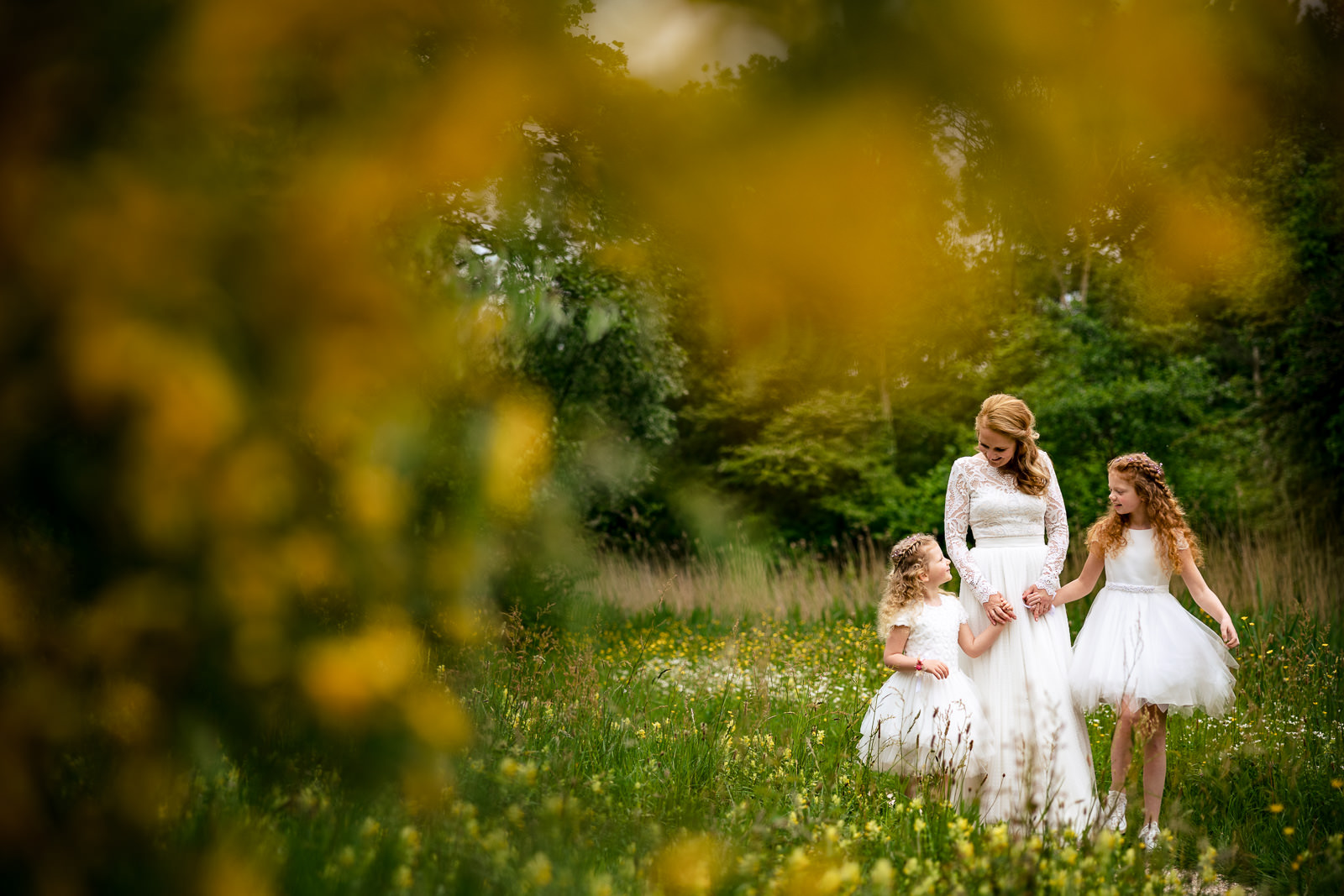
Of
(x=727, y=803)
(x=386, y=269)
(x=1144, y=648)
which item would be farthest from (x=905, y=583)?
(x=386, y=269)

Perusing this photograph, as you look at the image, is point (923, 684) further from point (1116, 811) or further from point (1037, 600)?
point (1116, 811)

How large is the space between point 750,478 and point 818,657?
22.2ft

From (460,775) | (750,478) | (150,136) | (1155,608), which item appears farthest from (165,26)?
(750,478)

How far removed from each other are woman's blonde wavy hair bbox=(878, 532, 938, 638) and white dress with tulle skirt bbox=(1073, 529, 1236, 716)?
62 centimetres

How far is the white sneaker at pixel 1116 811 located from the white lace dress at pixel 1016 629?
0.07 metres

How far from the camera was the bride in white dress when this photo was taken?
3.36 m

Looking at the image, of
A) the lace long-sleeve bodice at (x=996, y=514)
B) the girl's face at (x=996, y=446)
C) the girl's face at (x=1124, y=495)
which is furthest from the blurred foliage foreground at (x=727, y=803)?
the girl's face at (x=996, y=446)

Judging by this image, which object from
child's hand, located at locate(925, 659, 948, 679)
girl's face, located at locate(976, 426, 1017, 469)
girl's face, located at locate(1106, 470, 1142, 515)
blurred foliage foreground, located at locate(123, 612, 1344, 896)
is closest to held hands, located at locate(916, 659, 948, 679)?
child's hand, located at locate(925, 659, 948, 679)

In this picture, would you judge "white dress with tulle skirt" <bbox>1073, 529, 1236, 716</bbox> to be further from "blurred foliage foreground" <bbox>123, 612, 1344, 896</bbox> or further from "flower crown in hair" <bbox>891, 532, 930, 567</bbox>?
"flower crown in hair" <bbox>891, 532, 930, 567</bbox>

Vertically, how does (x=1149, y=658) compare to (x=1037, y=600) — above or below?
below

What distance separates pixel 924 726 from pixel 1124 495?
1188 mm

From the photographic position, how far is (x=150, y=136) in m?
0.68

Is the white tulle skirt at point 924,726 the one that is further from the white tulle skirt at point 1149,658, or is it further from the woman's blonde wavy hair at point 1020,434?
the woman's blonde wavy hair at point 1020,434

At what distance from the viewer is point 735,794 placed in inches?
123
